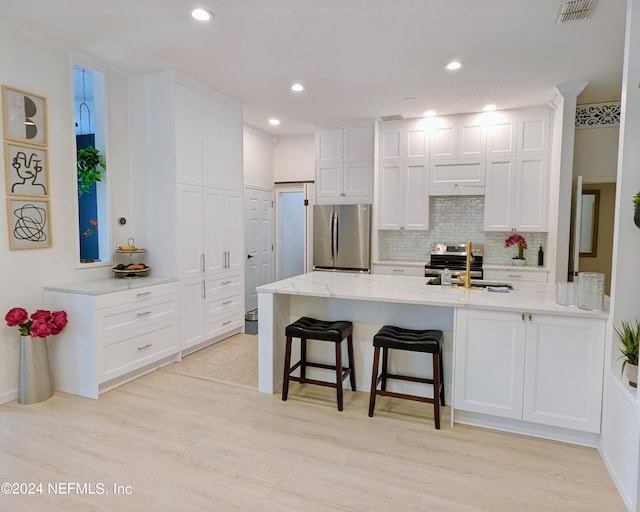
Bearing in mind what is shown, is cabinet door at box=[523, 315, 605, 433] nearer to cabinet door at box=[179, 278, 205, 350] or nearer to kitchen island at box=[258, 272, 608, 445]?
kitchen island at box=[258, 272, 608, 445]

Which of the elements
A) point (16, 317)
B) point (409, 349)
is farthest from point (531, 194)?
point (16, 317)

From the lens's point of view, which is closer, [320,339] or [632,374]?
[632,374]

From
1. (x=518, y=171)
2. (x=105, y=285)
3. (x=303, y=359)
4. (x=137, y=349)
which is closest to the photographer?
(x=303, y=359)

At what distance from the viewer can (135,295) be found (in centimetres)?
334

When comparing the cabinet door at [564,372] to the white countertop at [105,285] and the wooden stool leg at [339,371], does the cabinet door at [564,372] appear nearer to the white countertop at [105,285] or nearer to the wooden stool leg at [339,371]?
the wooden stool leg at [339,371]

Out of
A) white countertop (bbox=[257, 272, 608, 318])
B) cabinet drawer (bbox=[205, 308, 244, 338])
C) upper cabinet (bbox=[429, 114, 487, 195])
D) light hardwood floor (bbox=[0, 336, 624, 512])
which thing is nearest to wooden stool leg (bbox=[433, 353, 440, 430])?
light hardwood floor (bbox=[0, 336, 624, 512])

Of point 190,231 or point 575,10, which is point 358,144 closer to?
point 190,231

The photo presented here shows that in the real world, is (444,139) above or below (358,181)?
above

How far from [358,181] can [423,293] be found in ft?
9.43

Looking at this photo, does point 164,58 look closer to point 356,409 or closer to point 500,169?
point 356,409

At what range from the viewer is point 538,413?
96.3 inches

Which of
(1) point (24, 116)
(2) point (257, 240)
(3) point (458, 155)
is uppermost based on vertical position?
(3) point (458, 155)

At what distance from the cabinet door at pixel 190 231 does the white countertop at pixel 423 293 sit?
1190 millimetres

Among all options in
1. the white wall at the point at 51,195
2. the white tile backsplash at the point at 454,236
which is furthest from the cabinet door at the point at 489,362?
the white wall at the point at 51,195
